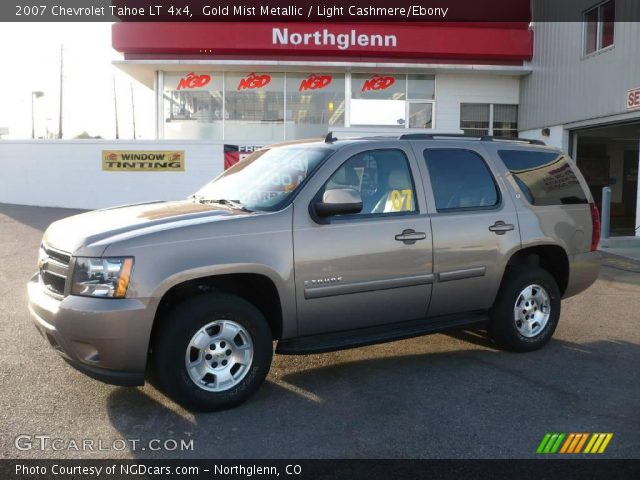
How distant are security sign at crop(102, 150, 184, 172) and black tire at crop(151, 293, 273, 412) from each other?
47.9 feet

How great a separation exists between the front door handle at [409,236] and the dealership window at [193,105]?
15.5m

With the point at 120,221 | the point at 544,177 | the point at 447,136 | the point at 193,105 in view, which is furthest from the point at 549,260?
the point at 193,105

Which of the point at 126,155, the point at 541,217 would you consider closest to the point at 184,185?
the point at 126,155

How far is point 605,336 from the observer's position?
625cm

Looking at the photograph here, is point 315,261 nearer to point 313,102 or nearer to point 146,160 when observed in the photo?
point 146,160

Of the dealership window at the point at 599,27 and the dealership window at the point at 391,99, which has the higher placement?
the dealership window at the point at 599,27

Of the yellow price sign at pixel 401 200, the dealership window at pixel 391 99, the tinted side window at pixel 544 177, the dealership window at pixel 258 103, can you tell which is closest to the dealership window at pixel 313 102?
the dealership window at pixel 258 103

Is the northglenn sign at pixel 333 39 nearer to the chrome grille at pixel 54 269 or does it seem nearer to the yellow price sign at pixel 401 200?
the yellow price sign at pixel 401 200

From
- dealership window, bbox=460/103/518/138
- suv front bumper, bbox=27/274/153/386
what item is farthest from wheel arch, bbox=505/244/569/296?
dealership window, bbox=460/103/518/138

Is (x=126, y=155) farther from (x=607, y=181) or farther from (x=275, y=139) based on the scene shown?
(x=607, y=181)

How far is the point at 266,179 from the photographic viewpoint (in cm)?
501

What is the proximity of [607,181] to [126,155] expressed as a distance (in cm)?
1645

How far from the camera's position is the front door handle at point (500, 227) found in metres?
5.37

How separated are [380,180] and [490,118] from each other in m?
16.7
